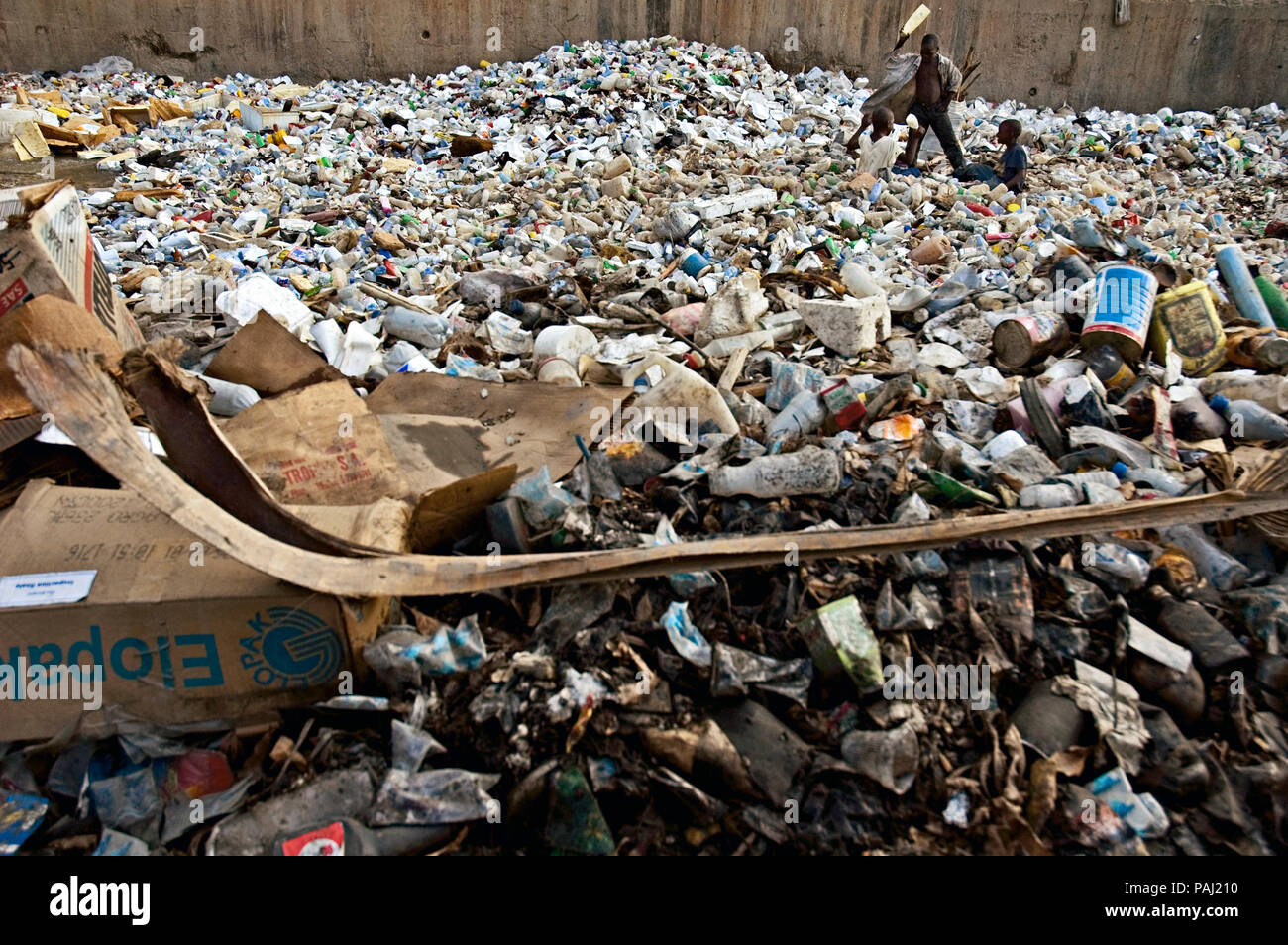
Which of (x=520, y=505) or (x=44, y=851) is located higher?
(x=520, y=505)

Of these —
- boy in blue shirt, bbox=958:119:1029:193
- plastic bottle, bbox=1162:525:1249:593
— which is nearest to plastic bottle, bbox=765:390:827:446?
plastic bottle, bbox=1162:525:1249:593

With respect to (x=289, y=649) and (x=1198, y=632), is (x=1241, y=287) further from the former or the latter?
(x=289, y=649)

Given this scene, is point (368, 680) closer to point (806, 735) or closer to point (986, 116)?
point (806, 735)

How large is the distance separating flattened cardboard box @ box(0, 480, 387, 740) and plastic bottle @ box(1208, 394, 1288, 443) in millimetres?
3081

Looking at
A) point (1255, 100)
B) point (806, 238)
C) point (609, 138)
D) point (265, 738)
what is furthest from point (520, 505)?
point (1255, 100)

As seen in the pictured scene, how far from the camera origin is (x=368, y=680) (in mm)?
1853

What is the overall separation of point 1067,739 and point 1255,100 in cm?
1292

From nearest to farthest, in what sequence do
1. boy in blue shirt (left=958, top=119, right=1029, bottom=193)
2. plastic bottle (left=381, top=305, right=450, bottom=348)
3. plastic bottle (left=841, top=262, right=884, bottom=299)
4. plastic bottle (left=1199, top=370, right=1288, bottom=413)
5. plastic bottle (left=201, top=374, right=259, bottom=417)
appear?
plastic bottle (left=201, top=374, right=259, bottom=417)
plastic bottle (left=1199, top=370, right=1288, bottom=413)
plastic bottle (left=381, top=305, right=450, bottom=348)
plastic bottle (left=841, top=262, right=884, bottom=299)
boy in blue shirt (left=958, top=119, right=1029, bottom=193)

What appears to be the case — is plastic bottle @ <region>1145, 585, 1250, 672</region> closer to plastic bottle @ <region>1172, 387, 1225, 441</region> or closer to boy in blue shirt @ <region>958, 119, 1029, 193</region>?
plastic bottle @ <region>1172, 387, 1225, 441</region>

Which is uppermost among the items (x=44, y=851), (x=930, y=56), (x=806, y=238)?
(x=930, y=56)

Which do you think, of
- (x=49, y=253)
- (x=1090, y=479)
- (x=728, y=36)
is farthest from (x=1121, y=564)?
(x=728, y=36)

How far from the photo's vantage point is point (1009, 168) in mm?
6426

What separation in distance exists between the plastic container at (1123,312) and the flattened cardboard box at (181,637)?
306 centimetres

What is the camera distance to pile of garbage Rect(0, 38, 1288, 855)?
1.68 meters
